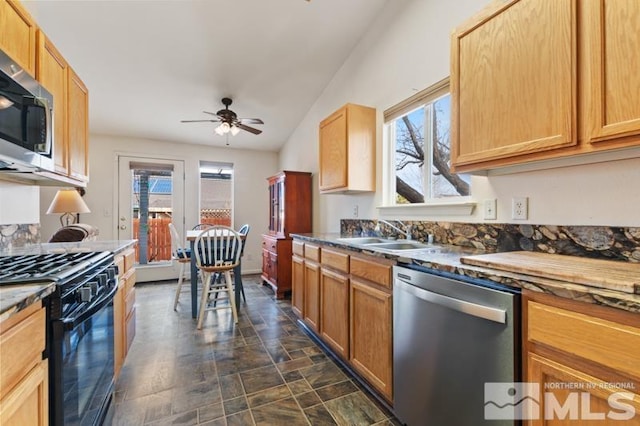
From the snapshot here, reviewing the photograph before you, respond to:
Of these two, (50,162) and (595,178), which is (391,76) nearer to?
(595,178)

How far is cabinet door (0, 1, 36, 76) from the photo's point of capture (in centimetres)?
131

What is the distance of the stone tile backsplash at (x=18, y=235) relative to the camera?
71.5 inches

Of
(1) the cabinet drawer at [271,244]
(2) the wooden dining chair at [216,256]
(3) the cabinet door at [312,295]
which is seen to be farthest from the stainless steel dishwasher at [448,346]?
(1) the cabinet drawer at [271,244]

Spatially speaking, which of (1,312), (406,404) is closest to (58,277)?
(1,312)

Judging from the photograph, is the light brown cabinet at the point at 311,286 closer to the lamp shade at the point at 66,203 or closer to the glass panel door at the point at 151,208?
the lamp shade at the point at 66,203

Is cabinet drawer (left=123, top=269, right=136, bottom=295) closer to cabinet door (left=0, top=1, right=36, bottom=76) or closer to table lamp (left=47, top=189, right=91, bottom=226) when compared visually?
cabinet door (left=0, top=1, right=36, bottom=76)

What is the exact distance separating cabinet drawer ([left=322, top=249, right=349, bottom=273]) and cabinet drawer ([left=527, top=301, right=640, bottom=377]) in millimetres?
1181

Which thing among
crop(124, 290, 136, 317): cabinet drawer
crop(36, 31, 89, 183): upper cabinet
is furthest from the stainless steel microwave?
crop(124, 290, 136, 317): cabinet drawer

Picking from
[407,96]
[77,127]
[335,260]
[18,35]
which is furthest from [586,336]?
[77,127]

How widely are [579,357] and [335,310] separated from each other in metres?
1.51

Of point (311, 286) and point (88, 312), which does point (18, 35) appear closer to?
point (88, 312)

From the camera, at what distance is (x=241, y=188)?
528 cm

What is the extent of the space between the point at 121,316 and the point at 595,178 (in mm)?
2718

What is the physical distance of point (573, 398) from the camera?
833 millimetres
